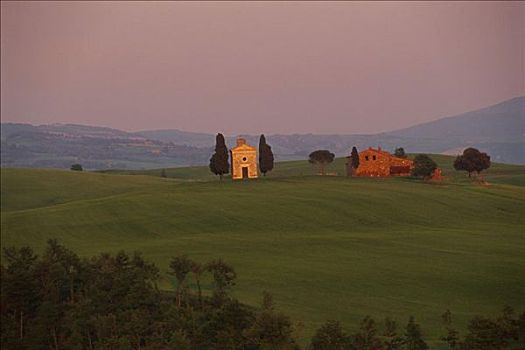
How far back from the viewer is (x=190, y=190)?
6825 cm

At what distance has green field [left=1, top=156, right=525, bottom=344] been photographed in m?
26.7

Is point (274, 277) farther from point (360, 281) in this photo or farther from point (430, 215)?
point (430, 215)

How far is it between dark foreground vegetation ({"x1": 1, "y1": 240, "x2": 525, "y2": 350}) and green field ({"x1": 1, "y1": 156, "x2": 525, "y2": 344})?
78.5 inches

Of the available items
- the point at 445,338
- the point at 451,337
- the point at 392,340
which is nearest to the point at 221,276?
the point at 392,340

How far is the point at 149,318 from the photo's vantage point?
26.8 meters

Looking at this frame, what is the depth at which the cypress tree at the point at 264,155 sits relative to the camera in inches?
3011

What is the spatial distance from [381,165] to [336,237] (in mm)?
31026

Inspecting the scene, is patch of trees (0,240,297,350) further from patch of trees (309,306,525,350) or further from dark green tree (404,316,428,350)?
dark green tree (404,316,428,350)

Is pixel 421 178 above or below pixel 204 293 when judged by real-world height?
above

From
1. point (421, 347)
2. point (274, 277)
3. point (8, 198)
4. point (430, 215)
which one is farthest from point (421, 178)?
point (8, 198)

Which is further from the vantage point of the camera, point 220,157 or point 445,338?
Answer: point 220,157

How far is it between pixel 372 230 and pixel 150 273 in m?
18.5

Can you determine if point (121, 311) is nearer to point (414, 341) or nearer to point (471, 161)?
point (414, 341)

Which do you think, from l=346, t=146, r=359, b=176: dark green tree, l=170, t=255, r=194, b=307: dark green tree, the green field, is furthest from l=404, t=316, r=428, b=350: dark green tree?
l=346, t=146, r=359, b=176: dark green tree
